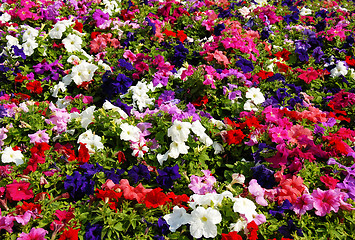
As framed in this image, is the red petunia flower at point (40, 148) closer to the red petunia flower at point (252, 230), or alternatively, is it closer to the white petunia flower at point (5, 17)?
the red petunia flower at point (252, 230)

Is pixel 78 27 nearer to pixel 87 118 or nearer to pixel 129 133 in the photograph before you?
pixel 87 118

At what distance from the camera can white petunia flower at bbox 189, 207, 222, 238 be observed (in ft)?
7.73

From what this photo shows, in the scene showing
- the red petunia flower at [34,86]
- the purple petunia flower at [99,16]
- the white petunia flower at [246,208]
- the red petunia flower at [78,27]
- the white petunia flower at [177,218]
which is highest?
the purple petunia flower at [99,16]

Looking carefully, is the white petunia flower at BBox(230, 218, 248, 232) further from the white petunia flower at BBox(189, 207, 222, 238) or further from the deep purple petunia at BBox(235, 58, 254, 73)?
the deep purple petunia at BBox(235, 58, 254, 73)

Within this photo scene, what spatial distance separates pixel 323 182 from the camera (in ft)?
9.20

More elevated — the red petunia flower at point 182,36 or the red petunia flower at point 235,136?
the red petunia flower at point 182,36

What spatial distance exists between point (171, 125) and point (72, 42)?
2.25m

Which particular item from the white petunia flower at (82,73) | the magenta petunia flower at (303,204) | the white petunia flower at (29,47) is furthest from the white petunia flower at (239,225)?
the white petunia flower at (29,47)

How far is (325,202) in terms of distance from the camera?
8.53 ft

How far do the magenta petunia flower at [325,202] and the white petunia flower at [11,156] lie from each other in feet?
8.75

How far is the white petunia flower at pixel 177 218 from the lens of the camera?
2.43m

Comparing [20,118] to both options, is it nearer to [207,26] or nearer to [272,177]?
[272,177]

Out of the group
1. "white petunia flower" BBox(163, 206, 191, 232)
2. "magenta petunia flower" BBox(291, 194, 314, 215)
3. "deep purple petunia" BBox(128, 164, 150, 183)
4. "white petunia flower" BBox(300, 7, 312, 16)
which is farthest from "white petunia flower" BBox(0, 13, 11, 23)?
"white petunia flower" BBox(300, 7, 312, 16)

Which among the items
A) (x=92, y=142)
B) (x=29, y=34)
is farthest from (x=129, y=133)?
(x=29, y=34)
